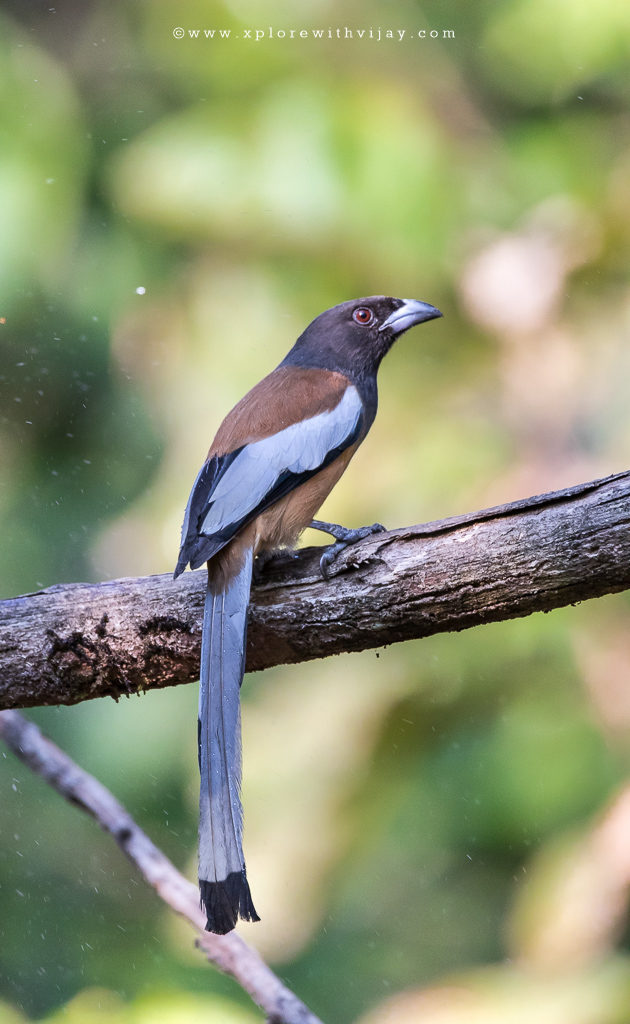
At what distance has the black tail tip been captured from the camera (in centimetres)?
175

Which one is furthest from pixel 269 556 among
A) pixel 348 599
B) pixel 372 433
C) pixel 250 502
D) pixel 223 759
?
pixel 372 433

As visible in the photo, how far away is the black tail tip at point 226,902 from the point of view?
175 cm

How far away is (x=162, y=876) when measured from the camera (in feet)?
A: 7.06

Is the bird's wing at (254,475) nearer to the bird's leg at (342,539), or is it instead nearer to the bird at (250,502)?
the bird at (250,502)

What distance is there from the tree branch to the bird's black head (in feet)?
2.00

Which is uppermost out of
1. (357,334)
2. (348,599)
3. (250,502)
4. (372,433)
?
(372,433)

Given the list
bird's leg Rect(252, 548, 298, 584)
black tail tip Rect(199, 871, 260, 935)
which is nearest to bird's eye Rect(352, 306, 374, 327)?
bird's leg Rect(252, 548, 298, 584)

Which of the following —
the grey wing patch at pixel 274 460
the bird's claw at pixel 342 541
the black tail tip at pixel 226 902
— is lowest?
the black tail tip at pixel 226 902

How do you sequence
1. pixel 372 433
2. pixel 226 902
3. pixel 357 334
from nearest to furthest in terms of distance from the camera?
pixel 226 902
pixel 357 334
pixel 372 433

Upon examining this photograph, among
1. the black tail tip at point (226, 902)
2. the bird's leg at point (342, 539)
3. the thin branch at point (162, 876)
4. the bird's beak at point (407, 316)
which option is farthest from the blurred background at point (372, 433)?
the bird's leg at point (342, 539)

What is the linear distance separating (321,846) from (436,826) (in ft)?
1.55

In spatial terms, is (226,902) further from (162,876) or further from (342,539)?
(342,539)

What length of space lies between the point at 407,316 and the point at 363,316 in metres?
0.12

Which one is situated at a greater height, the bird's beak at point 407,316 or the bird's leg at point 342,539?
the bird's beak at point 407,316
